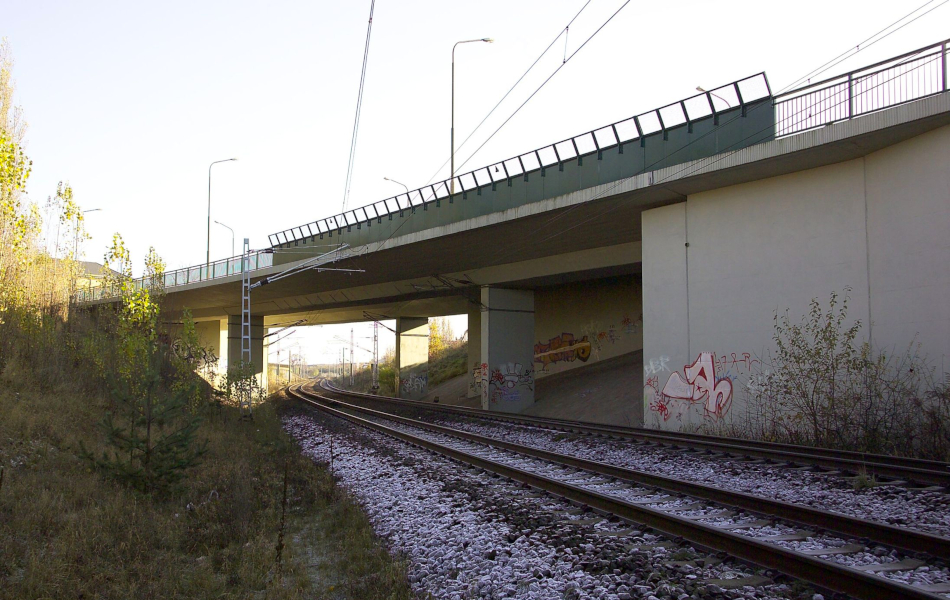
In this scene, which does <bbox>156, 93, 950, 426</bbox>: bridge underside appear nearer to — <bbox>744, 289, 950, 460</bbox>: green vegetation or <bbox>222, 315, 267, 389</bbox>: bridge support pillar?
<bbox>744, 289, 950, 460</bbox>: green vegetation

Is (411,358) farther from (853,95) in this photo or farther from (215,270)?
(853,95)

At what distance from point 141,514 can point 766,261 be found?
1389 cm

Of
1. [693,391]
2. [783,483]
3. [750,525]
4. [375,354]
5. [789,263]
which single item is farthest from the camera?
[375,354]

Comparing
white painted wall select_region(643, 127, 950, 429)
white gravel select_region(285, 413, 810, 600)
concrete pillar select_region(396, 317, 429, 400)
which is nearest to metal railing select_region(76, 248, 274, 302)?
concrete pillar select_region(396, 317, 429, 400)

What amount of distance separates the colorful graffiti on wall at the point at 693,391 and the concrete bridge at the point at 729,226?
0.04 metres

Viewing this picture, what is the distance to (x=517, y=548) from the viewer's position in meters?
6.15

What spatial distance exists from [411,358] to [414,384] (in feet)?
6.77

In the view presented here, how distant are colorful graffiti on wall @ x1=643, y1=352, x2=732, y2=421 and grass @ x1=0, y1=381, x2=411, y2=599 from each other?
9881 mm

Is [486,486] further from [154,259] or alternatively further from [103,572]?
[154,259]

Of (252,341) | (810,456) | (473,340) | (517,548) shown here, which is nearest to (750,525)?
(517,548)

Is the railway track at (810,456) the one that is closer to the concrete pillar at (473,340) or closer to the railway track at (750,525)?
the railway track at (750,525)

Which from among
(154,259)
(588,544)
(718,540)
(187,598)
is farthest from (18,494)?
(154,259)

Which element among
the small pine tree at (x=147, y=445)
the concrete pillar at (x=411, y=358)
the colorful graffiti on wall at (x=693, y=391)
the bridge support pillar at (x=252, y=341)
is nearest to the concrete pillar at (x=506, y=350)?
the colorful graffiti on wall at (x=693, y=391)

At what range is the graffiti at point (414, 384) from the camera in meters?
44.9
